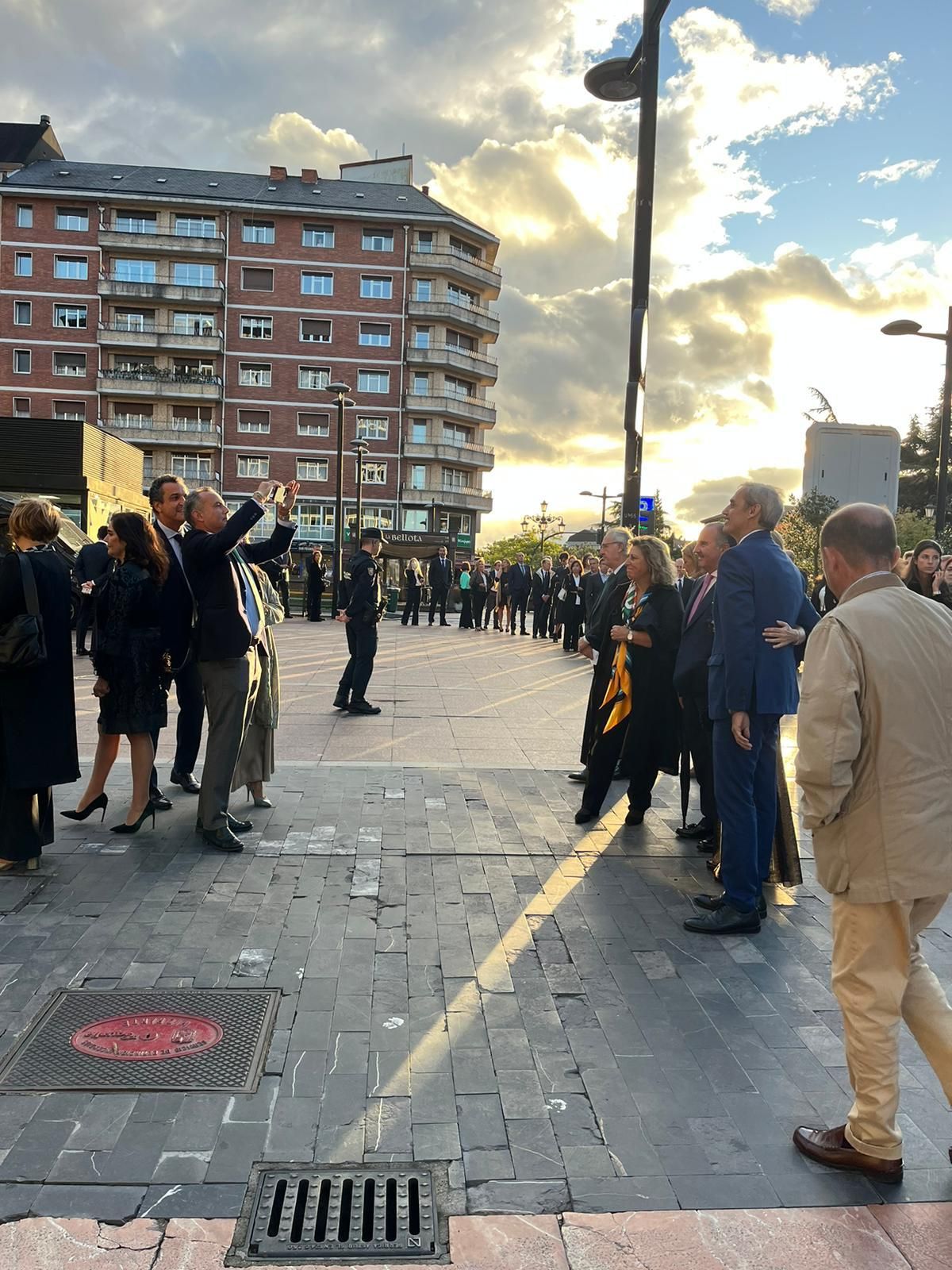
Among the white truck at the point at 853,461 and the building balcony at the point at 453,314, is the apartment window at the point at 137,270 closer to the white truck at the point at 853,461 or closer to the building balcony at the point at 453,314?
the building balcony at the point at 453,314

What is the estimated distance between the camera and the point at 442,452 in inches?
2522

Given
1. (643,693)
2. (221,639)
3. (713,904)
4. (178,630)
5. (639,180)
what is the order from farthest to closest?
1. (639,180)
2. (643,693)
3. (178,630)
4. (221,639)
5. (713,904)

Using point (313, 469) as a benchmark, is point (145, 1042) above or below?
below

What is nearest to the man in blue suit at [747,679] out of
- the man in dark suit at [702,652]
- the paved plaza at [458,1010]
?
the paved plaza at [458,1010]

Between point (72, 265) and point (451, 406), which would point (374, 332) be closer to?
point (451, 406)

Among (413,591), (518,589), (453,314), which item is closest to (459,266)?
(453,314)

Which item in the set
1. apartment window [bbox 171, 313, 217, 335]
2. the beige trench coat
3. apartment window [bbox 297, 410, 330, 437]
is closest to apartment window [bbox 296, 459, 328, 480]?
apartment window [bbox 297, 410, 330, 437]

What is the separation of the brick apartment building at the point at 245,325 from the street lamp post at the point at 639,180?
174 feet

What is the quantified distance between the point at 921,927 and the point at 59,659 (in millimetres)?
4209

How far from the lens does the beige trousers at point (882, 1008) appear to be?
276 cm

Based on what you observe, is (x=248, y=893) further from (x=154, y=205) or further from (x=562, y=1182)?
(x=154, y=205)

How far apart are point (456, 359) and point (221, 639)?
201 ft

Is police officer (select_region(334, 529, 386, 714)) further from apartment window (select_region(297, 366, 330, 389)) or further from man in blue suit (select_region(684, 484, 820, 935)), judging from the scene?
apartment window (select_region(297, 366, 330, 389))

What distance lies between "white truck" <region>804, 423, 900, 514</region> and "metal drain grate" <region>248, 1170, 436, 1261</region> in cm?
1140
